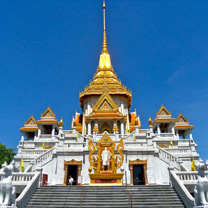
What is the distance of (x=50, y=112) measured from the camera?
35656mm

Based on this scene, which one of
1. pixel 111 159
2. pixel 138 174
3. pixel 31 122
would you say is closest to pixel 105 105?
pixel 31 122

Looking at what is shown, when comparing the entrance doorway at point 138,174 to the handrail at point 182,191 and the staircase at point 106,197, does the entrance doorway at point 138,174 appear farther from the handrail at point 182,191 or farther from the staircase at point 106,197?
the staircase at point 106,197

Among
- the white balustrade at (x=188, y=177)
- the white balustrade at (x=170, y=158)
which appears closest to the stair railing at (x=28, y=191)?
the white balustrade at (x=188, y=177)

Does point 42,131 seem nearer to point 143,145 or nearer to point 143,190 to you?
point 143,145

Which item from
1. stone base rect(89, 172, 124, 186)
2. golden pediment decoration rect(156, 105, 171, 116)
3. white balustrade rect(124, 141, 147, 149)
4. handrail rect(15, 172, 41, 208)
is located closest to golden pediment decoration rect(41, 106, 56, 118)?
golden pediment decoration rect(156, 105, 171, 116)

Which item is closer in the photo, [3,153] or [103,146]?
[103,146]

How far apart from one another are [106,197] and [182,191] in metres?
4.22

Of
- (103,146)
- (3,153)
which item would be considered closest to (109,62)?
(3,153)

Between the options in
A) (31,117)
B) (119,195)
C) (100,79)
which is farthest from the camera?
(100,79)

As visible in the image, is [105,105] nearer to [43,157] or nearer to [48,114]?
[48,114]

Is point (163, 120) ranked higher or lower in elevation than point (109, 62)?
lower

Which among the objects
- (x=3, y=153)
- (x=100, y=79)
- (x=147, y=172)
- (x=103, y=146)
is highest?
(x=100, y=79)

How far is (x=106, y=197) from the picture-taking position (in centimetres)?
1323

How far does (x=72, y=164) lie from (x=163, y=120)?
18297mm
